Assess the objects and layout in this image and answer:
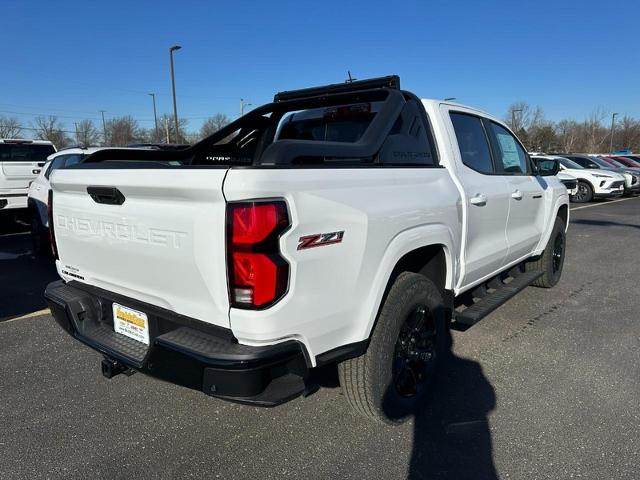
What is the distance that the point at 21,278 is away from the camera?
6.17 m

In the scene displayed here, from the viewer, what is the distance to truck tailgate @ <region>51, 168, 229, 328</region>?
2035 millimetres

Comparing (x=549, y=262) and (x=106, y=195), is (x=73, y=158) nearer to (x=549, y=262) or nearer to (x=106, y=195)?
(x=106, y=195)

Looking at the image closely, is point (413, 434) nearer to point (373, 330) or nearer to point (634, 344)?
point (373, 330)

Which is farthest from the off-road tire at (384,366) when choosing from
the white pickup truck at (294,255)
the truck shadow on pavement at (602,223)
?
the truck shadow on pavement at (602,223)

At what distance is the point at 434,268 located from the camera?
3.27m

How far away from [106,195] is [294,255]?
3.77 ft

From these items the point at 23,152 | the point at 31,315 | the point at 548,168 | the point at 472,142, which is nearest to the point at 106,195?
the point at 472,142

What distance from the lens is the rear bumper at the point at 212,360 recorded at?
78.7 inches

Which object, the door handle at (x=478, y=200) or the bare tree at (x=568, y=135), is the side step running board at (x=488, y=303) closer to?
the door handle at (x=478, y=200)

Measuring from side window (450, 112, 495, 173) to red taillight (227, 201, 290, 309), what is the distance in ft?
6.99

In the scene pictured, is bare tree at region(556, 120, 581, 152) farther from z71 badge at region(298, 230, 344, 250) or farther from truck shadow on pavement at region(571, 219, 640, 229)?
z71 badge at region(298, 230, 344, 250)

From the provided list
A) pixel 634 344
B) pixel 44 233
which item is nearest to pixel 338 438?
pixel 634 344

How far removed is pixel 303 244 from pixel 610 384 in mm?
2715

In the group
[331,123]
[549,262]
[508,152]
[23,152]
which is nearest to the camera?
[331,123]
